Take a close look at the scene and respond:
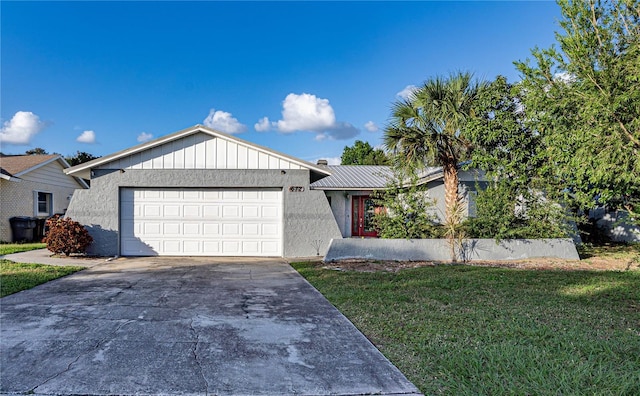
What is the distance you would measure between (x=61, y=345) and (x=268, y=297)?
10.3 feet

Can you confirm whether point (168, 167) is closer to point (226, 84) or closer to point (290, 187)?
point (290, 187)

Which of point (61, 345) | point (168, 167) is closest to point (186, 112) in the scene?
point (168, 167)

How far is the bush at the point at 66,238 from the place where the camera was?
1085cm

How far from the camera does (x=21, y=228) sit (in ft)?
51.1

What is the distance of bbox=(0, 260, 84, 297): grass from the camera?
22.7 ft

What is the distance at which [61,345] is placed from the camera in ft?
13.1

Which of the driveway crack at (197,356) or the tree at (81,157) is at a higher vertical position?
the tree at (81,157)

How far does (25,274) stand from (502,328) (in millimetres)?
9474

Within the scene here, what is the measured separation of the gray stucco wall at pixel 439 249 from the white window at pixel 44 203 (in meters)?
15.1

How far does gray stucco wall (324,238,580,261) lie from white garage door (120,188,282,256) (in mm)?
2551

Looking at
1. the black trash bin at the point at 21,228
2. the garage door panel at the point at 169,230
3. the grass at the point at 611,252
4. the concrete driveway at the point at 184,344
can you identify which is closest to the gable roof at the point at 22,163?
the black trash bin at the point at 21,228

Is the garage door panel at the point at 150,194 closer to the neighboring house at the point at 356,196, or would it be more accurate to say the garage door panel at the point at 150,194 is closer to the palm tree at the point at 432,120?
the neighboring house at the point at 356,196

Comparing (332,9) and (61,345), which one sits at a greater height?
(332,9)

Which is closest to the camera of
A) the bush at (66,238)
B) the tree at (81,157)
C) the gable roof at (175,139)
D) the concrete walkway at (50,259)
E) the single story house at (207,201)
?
the concrete walkway at (50,259)
